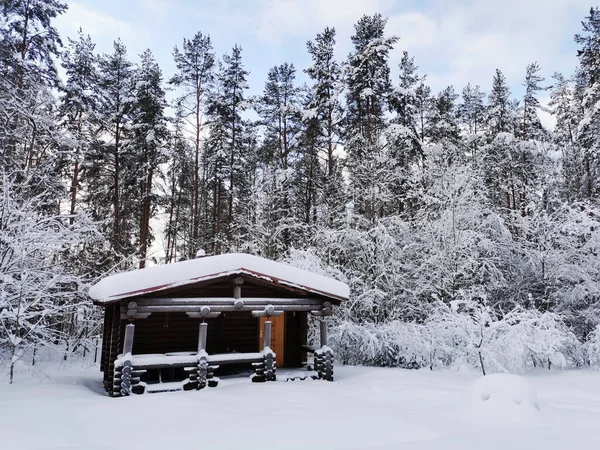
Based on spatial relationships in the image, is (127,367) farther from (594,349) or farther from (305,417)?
(594,349)

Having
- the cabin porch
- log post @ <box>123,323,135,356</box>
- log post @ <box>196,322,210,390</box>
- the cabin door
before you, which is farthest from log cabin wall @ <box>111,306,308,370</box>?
log post @ <box>196,322,210,390</box>

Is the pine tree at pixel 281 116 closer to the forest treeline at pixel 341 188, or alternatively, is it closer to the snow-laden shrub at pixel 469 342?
the forest treeline at pixel 341 188

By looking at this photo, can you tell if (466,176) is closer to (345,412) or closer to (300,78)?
(345,412)

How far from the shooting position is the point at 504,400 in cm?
780

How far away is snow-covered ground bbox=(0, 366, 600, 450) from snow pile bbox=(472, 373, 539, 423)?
0.02m

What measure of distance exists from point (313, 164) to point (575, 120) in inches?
754

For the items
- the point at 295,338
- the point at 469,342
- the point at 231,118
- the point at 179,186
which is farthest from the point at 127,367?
the point at 179,186

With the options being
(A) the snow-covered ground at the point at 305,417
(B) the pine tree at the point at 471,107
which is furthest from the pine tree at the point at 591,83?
(A) the snow-covered ground at the point at 305,417

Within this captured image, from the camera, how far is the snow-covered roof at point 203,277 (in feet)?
33.6

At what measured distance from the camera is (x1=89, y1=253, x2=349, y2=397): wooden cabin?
1042 cm

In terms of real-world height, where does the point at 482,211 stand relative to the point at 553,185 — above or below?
below

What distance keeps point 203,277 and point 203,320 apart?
2.19m

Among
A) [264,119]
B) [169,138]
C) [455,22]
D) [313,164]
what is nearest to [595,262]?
[455,22]

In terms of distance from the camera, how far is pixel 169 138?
75.7 ft
